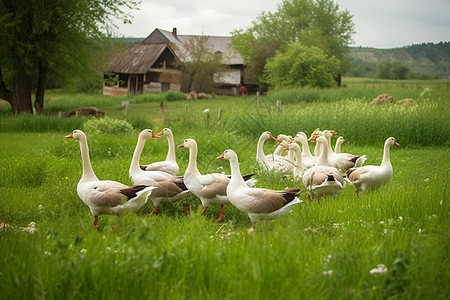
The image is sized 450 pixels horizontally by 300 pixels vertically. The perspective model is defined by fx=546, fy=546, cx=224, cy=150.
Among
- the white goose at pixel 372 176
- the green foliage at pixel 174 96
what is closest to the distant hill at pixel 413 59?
the green foliage at pixel 174 96

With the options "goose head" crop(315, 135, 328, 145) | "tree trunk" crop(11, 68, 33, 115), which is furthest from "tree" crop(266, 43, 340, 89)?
"goose head" crop(315, 135, 328, 145)

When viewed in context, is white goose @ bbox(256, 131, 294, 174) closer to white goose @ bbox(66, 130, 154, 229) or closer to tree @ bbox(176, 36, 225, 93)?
white goose @ bbox(66, 130, 154, 229)

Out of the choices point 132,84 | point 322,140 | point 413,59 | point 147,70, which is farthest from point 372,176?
point 413,59

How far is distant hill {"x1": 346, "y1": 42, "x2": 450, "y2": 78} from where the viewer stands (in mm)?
35094

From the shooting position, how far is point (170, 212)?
355 inches

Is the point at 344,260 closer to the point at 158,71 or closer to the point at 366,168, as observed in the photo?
the point at 366,168

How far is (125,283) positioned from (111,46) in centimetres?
2888

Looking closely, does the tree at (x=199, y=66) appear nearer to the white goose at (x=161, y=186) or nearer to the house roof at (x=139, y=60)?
the house roof at (x=139, y=60)

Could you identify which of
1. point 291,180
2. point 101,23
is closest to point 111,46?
point 101,23

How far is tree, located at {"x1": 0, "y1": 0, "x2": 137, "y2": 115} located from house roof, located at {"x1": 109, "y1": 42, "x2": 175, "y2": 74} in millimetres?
24478

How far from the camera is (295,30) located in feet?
218

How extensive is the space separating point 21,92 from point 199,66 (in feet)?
92.7

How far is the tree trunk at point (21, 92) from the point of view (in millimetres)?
28578

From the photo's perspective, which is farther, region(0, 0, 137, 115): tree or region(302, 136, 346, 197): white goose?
region(0, 0, 137, 115): tree
